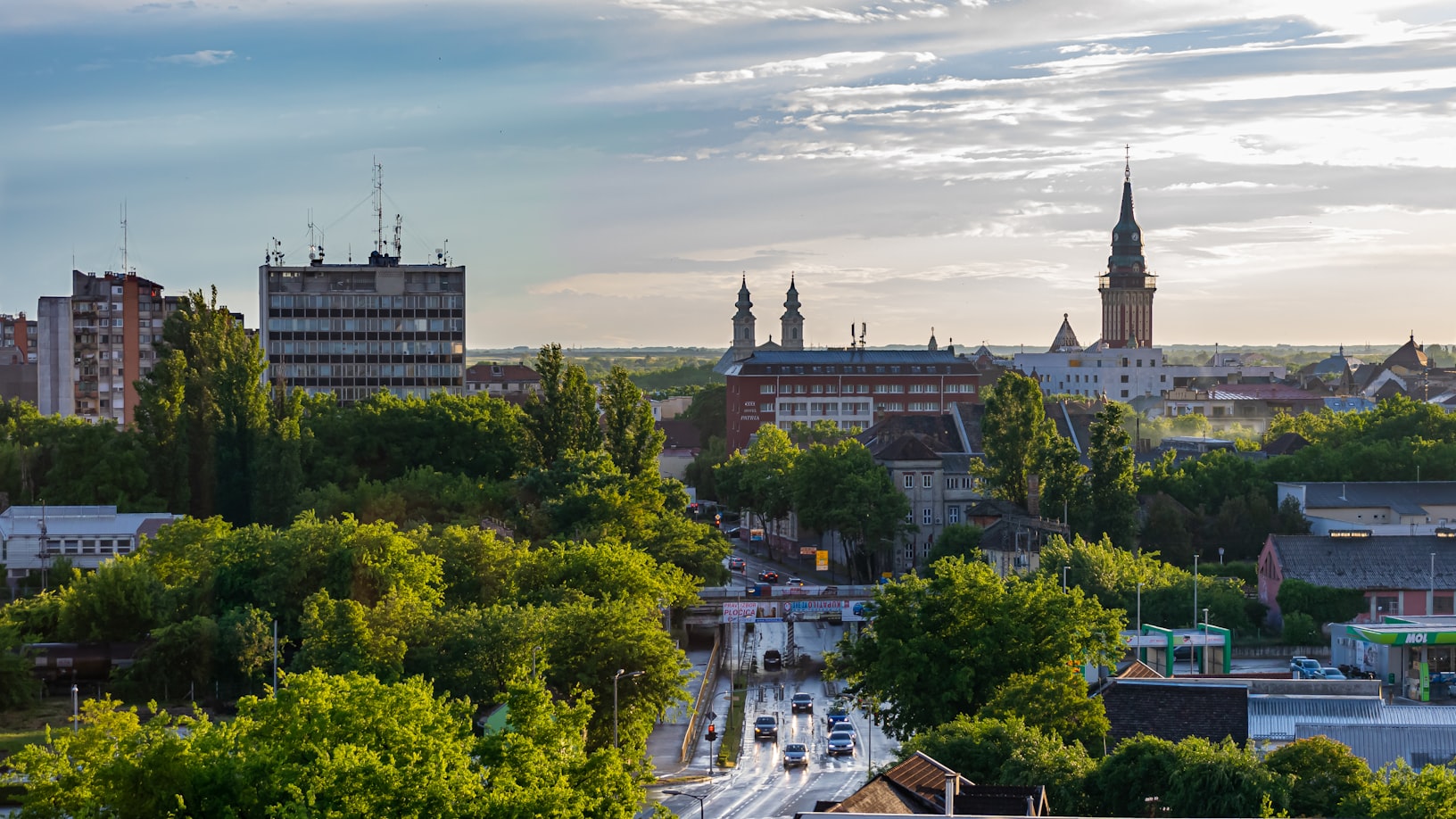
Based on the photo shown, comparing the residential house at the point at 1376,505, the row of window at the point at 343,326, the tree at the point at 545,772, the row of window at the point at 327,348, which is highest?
the row of window at the point at 343,326

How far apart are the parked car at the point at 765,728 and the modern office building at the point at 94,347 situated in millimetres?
96670

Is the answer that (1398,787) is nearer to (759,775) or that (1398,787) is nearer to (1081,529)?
(759,775)

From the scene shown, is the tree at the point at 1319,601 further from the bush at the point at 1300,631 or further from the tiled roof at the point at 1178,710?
the tiled roof at the point at 1178,710

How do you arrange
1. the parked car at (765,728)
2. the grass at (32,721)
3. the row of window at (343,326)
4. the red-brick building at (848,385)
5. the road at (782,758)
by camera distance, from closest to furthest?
the road at (782,758)
the grass at (32,721)
the parked car at (765,728)
the row of window at (343,326)
the red-brick building at (848,385)

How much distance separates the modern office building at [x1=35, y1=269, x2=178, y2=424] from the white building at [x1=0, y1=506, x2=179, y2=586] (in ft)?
209

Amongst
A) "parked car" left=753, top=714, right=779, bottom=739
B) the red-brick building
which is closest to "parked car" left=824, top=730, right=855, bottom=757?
"parked car" left=753, top=714, right=779, bottom=739

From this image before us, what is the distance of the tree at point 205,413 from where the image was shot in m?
84.9

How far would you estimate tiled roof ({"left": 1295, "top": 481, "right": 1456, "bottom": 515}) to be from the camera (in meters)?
92.6

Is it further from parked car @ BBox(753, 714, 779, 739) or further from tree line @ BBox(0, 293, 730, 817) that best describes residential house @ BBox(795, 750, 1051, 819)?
parked car @ BBox(753, 714, 779, 739)

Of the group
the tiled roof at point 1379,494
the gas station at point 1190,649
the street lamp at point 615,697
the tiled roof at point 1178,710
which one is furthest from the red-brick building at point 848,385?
the tiled roof at point 1178,710


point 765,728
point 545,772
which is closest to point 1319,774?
point 545,772

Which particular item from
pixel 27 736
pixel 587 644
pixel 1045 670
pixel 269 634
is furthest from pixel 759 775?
pixel 27 736

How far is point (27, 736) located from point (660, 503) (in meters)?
33.8

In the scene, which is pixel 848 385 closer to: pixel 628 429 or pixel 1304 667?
pixel 628 429
